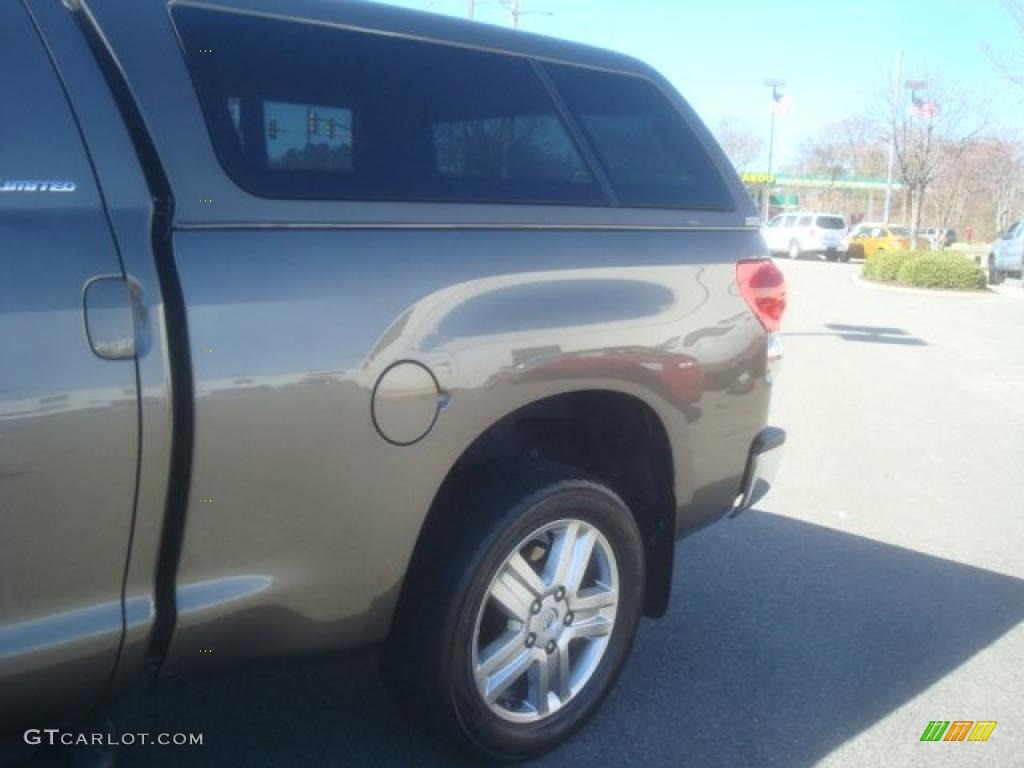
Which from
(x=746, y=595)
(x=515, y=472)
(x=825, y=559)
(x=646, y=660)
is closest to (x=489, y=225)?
(x=515, y=472)

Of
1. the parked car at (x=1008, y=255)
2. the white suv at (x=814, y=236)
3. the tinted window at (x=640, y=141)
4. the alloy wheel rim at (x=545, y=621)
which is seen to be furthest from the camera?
the white suv at (x=814, y=236)

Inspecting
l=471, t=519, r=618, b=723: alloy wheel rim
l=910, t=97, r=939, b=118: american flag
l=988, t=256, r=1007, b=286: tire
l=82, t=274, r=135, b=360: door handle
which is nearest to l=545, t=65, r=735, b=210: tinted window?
l=471, t=519, r=618, b=723: alloy wheel rim

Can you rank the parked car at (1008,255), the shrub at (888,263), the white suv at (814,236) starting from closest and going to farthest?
the shrub at (888,263) → the parked car at (1008,255) → the white suv at (814,236)

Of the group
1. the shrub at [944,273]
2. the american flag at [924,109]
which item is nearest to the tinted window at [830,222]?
the american flag at [924,109]

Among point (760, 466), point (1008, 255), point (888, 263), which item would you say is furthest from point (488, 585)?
point (1008, 255)

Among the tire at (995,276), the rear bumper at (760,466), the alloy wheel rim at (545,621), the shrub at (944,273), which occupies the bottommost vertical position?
the tire at (995,276)

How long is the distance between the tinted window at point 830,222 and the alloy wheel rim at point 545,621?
118 feet

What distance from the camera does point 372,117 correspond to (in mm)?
2592

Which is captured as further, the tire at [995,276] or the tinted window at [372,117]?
the tire at [995,276]

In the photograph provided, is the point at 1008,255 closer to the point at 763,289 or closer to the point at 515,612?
the point at 763,289

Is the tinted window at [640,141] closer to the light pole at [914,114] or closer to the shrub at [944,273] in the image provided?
the shrub at [944,273]

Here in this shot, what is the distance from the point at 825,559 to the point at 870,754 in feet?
5.65

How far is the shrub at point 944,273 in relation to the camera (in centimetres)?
2000

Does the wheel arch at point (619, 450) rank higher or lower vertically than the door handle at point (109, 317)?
lower
